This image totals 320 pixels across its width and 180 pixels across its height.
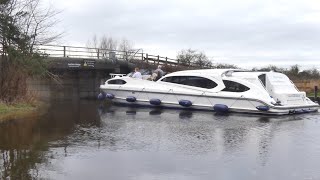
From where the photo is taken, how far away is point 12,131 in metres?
12.4

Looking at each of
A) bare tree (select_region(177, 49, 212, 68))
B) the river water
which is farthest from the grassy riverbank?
bare tree (select_region(177, 49, 212, 68))

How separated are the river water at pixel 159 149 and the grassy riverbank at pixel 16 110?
1067 mm

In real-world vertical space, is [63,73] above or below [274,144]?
above

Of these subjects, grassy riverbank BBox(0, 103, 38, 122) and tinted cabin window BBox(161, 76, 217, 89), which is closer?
grassy riverbank BBox(0, 103, 38, 122)

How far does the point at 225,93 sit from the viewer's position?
64.1 ft

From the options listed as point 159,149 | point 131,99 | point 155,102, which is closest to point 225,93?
point 155,102

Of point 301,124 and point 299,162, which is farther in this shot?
point 301,124

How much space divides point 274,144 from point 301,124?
476 cm

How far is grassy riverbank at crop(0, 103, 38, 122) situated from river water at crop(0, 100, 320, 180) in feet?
3.50

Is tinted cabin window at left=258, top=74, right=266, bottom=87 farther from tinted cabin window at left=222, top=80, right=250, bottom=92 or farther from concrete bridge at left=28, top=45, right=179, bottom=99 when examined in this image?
concrete bridge at left=28, top=45, right=179, bottom=99

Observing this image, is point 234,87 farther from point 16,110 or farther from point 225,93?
point 16,110

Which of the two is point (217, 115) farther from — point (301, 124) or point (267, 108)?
point (301, 124)

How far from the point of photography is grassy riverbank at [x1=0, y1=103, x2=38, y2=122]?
1639 cm

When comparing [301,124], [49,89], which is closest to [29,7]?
[49,89]
